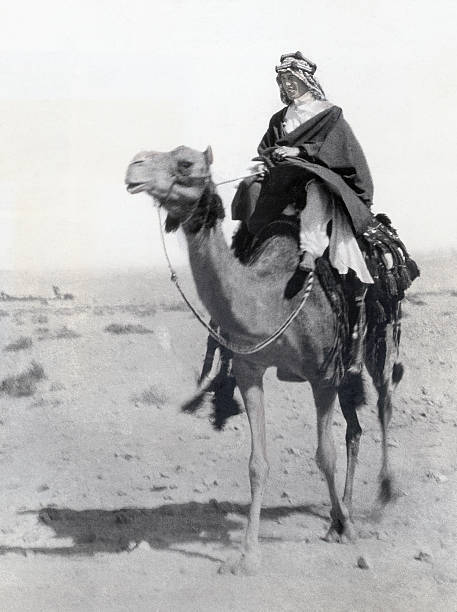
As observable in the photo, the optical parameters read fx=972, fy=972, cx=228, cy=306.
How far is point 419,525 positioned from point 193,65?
3683mm

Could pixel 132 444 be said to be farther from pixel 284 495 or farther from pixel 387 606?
pixel 387 606

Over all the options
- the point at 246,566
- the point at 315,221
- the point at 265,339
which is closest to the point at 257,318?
the point at 265,339

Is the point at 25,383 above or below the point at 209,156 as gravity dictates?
below

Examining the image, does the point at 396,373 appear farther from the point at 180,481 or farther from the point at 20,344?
the point at 20,344

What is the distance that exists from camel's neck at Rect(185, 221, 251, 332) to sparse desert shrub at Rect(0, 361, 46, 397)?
9.62ft

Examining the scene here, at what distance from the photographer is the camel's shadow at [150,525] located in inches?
243

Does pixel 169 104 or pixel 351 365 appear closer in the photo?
pixel 351 365

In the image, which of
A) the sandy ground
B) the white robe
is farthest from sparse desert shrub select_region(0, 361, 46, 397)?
the white robe

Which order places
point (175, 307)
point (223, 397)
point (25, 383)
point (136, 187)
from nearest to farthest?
point (136, 187) → point (223, 397) → point (25, 383) → point (175, 307)

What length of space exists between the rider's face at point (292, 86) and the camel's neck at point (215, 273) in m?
1.18

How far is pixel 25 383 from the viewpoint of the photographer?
7977 millimetres

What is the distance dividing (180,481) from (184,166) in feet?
8.69

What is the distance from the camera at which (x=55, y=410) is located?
780cm

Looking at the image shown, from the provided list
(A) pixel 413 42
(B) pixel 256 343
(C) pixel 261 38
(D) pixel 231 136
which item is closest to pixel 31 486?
(B) pixel 256 343
